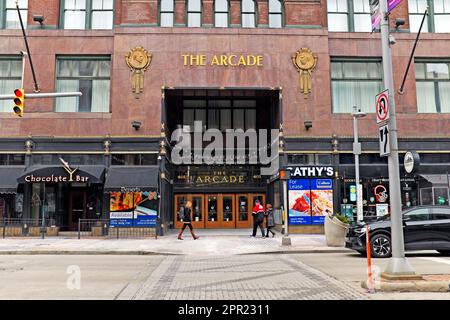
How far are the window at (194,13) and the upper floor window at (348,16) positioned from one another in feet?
24.0

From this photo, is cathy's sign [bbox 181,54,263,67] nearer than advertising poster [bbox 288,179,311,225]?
No

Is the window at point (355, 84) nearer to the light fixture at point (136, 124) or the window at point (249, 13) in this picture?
the window at point (249, 13)

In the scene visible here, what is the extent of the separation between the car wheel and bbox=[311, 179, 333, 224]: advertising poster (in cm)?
890

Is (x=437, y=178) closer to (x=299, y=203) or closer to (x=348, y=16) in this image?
(x=299, y=203)

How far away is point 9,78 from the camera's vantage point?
928 inches

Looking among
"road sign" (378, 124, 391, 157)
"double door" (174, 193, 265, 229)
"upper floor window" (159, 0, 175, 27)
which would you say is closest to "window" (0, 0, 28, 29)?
"upper floor window" (159, 0, 175, 27)

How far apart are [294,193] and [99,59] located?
12856 mm

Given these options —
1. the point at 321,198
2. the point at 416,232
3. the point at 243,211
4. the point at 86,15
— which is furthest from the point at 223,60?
the point at 416,232

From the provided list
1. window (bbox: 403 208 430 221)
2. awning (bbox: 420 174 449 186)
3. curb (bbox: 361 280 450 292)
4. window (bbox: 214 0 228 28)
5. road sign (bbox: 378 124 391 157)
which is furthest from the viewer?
window (bbox: 214 0 228 28)

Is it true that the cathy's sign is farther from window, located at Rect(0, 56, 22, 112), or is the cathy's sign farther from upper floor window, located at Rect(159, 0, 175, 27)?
window, located at Rect(0, 56, 22, 112)

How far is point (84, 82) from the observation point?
23.7 metres

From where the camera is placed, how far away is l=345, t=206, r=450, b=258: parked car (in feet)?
45.6

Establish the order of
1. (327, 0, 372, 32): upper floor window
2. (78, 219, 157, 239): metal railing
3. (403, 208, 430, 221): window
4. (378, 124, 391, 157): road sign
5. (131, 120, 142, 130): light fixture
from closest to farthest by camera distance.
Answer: (378, 124, 391, 157): road sign, (403, 208, 430, 221): window, (78, 219, 157, 239): metal railing, (131, 120, 142, 130): light fixture, (327, 0, 372, 32): upper floor window

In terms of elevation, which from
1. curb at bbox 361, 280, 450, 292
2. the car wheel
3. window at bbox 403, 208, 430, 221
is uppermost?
window at bbox 403, 208, 430, 221
